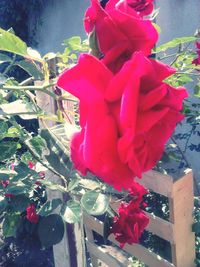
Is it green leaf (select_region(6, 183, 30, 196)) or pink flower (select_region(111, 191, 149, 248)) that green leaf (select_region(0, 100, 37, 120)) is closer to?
green leaf (select_region(6, 183, 30, 196))

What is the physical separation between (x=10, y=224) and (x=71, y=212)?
0.22m

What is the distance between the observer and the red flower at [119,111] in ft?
1.15

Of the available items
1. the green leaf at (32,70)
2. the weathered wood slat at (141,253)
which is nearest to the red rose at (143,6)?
the green leaf at (32,70)

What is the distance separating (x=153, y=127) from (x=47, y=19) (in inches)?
206

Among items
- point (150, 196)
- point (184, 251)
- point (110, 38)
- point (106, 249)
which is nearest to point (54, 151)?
point (110, 38)

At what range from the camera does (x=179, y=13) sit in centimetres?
369

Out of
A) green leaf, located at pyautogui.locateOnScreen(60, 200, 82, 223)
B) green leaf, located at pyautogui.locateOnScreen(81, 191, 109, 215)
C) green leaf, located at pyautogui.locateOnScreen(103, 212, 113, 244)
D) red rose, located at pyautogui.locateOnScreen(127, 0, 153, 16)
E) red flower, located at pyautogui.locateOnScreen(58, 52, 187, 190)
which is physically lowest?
green leaf, located at pyautogui.locateOnScreen(103, 212, 113, 244)

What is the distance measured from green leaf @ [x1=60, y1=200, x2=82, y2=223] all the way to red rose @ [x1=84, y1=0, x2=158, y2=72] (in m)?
0.41

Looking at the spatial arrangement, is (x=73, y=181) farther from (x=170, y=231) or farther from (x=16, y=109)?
(x=170, y=231)

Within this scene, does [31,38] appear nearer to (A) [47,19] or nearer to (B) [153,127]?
(A) [47,19]

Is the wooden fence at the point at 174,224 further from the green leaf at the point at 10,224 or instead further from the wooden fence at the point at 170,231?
the green leaf at the point at 10,224

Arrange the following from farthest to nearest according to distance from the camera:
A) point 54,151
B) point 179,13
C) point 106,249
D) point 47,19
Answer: point 47,19, point 179,13, point 106,249, point 54,151

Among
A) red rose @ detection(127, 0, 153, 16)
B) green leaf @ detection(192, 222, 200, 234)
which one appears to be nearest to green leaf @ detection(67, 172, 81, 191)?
red rose @ detection(127, 0, 153, 16)

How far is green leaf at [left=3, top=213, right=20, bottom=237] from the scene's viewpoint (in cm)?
90
